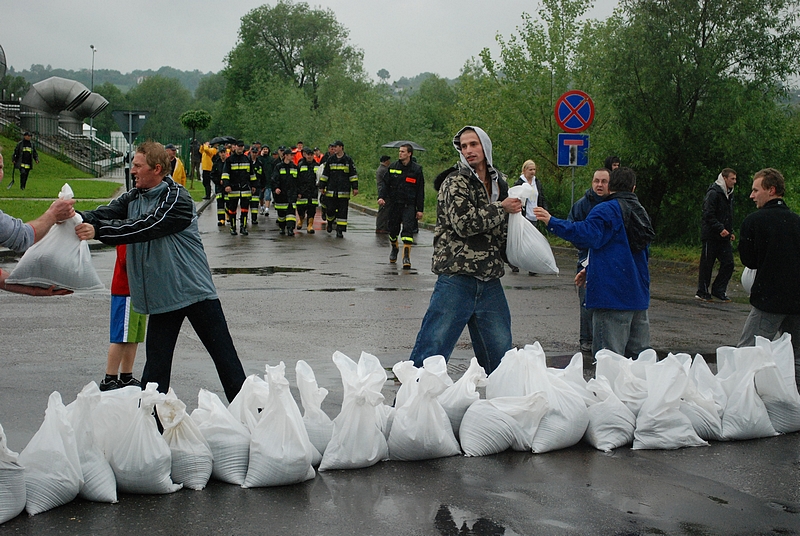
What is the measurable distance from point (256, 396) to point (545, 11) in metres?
21.0

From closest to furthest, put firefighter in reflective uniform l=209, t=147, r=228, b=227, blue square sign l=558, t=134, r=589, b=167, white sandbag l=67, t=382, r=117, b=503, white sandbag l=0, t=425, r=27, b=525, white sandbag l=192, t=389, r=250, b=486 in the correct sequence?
white sandbag l=0, t=425, r=27, b=525
white sandbag l=67, t=382, r=117, b=503
white sandbag l=192, t=389, r=250, b=486
blue square sign l=558, t=134, r=589, b=167
firefighter in reflective uniform l=209, t=147, r=228, b=227

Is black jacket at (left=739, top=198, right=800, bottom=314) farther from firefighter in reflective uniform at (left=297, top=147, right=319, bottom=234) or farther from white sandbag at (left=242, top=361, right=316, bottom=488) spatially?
firefighter in reflective uniform at (left=297, top=147, right=319, bottom=234)

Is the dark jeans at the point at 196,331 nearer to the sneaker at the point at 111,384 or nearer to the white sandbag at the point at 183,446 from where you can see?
the white sandbag at the point at 183,446

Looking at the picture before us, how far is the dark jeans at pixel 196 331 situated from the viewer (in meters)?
5.65

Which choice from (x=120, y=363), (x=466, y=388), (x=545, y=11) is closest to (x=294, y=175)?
(x=545, y=11)

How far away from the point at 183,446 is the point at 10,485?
0.84 metres

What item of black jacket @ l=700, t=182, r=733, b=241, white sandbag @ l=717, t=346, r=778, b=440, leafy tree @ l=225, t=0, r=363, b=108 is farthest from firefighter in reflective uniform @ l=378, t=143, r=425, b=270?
leafy tree @ l=225, t=0, r=363, b=108

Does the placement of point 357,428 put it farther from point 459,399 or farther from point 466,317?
point 466,317

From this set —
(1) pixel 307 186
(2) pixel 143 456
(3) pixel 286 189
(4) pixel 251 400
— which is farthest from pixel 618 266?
(1) pixel 307 186

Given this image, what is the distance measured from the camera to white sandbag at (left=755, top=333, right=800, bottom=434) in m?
6.05

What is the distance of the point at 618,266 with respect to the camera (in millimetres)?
6742

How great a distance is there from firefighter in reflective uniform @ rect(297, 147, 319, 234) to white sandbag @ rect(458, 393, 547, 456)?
680 inches

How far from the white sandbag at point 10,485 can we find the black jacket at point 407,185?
11.9 meters

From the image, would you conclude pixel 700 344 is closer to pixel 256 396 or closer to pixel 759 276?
pixel 759 276
